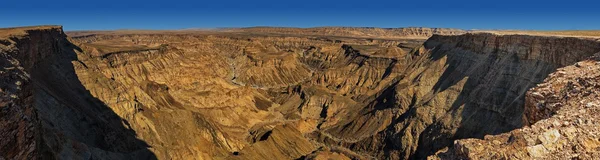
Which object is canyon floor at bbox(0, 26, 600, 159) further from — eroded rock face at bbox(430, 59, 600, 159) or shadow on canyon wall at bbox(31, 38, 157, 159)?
shadow on canyon wall at bbox(31, 38, 157, 159)

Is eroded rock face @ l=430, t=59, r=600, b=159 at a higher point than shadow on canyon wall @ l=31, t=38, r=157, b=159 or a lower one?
higher

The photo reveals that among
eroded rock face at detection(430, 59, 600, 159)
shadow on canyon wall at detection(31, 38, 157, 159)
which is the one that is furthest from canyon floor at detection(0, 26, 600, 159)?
shadow on canyon wall at detection(31, 38, 157, 159)

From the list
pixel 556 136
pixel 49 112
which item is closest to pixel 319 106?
pixel 49 112

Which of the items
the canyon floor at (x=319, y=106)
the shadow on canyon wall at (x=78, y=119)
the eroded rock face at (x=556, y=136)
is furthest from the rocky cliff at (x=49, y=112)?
the eroded rock face at (x=556, y=136)

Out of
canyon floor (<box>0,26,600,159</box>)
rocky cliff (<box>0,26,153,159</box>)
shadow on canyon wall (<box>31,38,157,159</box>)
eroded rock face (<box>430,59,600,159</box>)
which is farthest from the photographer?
shadow on canyon wall (<box>31,38,157,159</box>)

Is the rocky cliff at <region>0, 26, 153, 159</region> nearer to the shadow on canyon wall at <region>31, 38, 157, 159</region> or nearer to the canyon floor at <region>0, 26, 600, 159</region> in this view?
the shadow on canyon wall at <region>31, 38, 157, 159</region>

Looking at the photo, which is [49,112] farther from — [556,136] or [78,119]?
[556,136]

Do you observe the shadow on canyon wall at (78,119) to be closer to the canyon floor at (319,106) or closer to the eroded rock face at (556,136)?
the canyon floor at (319,106)

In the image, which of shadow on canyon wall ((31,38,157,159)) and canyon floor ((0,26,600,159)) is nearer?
canyon floor ((0,26,600,159))

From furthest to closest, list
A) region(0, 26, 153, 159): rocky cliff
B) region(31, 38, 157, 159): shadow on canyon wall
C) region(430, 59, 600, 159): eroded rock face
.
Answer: region(31, 38, 157, 159): shadow on canyon wall, region(0, 26, 153, 159): rocky cliff, region(430, 59, 600, 159): eroded rock face
